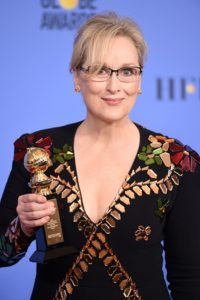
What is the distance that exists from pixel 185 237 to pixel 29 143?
1.43 feet

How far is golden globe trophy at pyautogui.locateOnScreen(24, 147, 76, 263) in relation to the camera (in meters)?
1.22

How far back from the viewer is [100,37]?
135 cm

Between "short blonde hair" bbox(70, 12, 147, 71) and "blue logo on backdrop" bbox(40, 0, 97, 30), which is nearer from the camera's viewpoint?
"short blonde hair" bbox(70, 12, 147, 71)

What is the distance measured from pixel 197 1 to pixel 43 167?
168cm

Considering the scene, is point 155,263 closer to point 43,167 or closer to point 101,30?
point 43,167

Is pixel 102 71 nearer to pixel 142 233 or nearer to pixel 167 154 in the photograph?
pixel 167 154

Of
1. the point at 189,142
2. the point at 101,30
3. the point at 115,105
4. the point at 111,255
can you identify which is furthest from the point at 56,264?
the point at 189,142

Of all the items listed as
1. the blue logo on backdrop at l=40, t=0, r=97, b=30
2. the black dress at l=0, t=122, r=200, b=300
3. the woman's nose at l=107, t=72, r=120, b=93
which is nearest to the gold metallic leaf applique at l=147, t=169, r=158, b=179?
the black dress at l=0, t=122, r=200, b=300

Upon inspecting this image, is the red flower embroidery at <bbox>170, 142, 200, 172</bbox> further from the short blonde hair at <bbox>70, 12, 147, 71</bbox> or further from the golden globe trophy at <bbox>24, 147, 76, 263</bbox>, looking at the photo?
the golden globe trophy at <bbox>24, 147, 76, 263</bbox>

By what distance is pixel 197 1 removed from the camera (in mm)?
2662

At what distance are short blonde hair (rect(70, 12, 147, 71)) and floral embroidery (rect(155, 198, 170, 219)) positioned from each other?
0.32 metres

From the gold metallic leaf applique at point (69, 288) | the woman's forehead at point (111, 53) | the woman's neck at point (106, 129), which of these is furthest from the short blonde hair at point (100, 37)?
the gold metallic leaf applique at point (69, 288)

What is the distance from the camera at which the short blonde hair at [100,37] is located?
1337mm

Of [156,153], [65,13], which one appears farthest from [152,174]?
[65,13]
